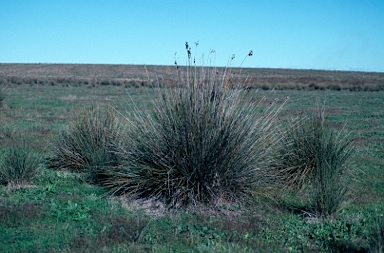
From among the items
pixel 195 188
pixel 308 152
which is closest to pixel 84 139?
pixel 195 188

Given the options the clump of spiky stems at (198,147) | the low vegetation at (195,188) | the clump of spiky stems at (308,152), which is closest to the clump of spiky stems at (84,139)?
the low vegetation at (195,188)

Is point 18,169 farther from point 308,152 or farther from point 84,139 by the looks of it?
point 308,152

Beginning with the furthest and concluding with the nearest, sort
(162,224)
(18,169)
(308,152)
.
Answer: (308,152), (18,169), (162,224)

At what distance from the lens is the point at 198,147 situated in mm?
7477

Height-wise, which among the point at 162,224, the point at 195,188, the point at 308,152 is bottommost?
the point at 162,224

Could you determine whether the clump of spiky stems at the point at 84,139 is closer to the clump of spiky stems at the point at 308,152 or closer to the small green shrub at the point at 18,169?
the small green shrub at the point at 18,169

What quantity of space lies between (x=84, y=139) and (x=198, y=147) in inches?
126

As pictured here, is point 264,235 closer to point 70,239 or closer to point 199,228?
point 199,228

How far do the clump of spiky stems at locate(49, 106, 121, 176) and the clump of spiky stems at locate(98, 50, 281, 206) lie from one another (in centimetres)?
149

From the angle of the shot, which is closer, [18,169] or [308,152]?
[18,169]

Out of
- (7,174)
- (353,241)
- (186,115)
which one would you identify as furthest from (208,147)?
(7,174)

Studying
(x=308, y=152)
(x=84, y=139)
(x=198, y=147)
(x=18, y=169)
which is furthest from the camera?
(x=84, y=139)

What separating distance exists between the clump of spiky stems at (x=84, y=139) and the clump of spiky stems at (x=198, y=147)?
4.88ft

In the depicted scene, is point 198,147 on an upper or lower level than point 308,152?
upper
